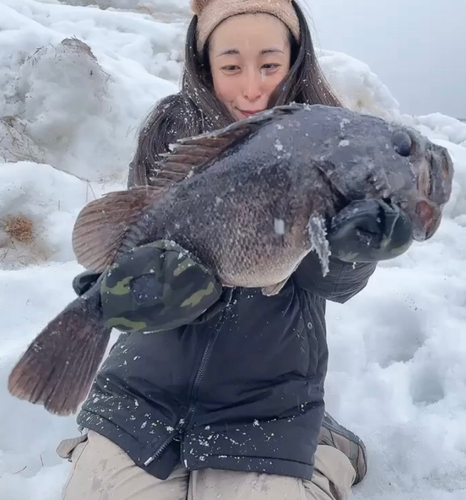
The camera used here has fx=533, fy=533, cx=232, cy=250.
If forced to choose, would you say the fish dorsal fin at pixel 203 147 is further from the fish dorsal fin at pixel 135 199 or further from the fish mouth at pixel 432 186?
the fish mouth at pixel 432 186

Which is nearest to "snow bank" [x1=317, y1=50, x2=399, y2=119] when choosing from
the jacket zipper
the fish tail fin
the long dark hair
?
the long dark hair

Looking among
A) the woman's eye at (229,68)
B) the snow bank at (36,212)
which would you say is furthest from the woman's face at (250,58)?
the snow bank at (36,212)

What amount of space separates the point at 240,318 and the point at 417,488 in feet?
3.54

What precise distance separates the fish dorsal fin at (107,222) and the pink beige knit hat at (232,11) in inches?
36.7

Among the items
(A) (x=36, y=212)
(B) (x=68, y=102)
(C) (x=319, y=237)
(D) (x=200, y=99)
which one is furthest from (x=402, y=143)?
(B) (x=68, y=102)

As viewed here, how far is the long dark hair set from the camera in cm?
214

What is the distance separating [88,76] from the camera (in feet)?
17.4

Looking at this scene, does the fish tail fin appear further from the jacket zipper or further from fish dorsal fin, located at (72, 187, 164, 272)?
the jacket zipper

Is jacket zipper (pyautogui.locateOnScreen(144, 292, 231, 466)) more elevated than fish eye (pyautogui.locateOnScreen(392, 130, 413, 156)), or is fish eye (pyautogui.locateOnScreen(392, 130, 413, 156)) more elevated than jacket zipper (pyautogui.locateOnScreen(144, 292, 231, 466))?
fish eye (pyautogui.locateOnScreen(392, 130, 413, 156))

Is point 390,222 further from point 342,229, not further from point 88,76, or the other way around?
point 88,76

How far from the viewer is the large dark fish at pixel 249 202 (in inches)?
54.8

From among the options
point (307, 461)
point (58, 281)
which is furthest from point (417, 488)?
point (58, 281)

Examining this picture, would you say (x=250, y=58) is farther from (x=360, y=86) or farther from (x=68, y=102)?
(x=360, y=86)

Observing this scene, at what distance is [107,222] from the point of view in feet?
5.26
